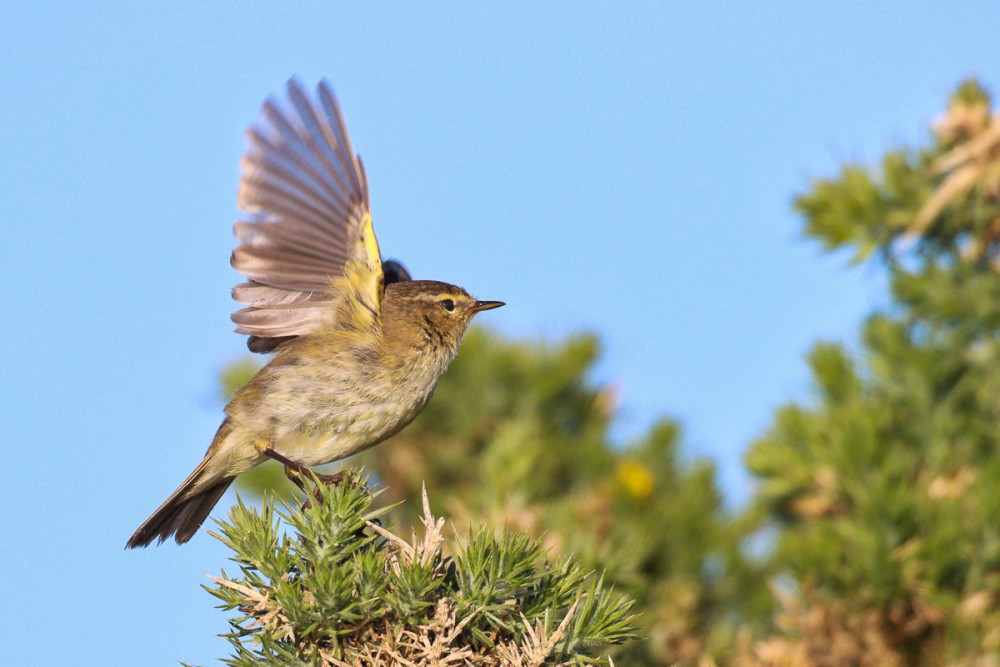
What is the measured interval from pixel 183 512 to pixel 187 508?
0.12 ft

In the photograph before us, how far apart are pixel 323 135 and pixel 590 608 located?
101 inches

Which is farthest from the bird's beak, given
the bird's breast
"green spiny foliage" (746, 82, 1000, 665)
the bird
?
"green spiny foliage" (746, 82, 1000, 665)

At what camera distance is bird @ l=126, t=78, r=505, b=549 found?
4.22 metres

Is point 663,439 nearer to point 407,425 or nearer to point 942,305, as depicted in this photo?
point 407,425

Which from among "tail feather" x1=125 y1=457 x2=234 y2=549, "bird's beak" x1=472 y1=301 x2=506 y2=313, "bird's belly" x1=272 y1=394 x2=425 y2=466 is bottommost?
"tail feather" x1=125 y1=457 x2=234 y2=549

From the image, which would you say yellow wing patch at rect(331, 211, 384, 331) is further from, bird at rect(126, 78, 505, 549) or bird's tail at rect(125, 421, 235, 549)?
bird's tail at rect(125, 421, 235, 549)

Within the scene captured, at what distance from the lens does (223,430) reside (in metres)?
4.58

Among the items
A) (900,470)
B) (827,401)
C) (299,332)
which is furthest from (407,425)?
(900,470)

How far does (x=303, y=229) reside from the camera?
4.34 m

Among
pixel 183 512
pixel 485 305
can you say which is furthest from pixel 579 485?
pixel 183 512

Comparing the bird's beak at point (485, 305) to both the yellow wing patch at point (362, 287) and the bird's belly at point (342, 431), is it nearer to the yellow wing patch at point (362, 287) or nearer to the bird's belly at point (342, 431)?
the yellow wing patch at point (362, 287)

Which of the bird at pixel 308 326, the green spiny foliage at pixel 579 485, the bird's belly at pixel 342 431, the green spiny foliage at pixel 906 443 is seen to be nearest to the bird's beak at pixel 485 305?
the green spiny foliage at pixel 579 485

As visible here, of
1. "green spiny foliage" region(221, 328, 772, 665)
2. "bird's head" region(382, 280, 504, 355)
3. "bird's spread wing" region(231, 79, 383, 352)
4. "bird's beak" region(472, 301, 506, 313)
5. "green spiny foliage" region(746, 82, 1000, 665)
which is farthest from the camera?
"bird's beak" region(472, 301, 506, 313)

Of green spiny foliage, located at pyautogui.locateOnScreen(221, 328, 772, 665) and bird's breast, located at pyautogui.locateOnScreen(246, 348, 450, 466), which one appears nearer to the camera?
green spiny foliage, located at pyautogui.locateOnScreen(221, 328, 772, 665)
